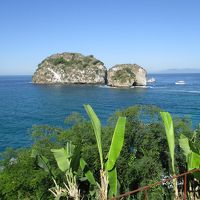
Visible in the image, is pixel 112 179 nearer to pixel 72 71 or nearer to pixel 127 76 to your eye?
pixel 127 76

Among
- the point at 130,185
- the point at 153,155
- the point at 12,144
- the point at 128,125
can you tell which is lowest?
the point at 12,144

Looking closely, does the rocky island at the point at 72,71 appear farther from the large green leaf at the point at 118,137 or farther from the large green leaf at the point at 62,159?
the large green leaf at the point at 118,137

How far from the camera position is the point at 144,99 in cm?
8575

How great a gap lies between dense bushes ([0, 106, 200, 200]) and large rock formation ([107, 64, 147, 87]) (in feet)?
330

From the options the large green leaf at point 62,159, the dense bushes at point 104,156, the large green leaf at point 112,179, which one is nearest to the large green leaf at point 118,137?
the large green leaf at point 112,179

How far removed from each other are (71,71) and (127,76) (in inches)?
1188

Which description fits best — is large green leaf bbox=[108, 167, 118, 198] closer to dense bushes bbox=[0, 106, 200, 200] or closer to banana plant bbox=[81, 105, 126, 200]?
Result: banana plant bbox=[81, 105, 126, 200]

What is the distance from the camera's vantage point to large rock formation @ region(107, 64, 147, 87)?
12338 centimetres

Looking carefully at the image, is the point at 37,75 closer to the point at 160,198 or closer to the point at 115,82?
the point at 115,82

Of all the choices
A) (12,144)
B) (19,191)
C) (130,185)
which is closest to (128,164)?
(130,185)

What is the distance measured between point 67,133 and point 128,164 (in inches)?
174

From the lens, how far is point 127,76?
123 metres

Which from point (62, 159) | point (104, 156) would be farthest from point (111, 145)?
point (104, 156)

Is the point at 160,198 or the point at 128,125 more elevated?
the point at 128,125
